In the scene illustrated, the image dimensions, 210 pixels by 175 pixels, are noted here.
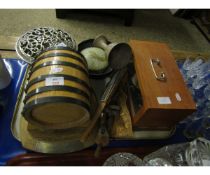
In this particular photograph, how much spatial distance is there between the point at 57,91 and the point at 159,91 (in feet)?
1.13

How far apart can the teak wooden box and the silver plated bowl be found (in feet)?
1.04

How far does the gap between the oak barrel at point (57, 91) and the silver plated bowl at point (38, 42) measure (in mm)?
224

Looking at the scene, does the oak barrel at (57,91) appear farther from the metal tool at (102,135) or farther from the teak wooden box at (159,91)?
the teak wooden box at (159,91)

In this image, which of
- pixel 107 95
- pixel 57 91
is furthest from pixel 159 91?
pixel 57 91

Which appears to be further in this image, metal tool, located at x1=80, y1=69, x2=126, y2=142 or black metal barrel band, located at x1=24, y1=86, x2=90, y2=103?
metal tool, located at x1=80, y1=69, x2=126, y2=142

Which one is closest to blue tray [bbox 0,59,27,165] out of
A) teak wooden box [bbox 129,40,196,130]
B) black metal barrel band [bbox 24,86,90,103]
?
black metal barrel band [bbox 24,86,90,103]

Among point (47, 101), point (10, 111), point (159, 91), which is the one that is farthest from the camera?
point (10, 111)

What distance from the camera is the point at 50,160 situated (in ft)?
2.72

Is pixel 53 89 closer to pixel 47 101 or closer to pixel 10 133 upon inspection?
pixel 47 101

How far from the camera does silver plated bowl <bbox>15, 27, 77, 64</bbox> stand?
0.95m

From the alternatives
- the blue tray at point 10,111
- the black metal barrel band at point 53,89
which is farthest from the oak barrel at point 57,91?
the blue tray at point 10,111

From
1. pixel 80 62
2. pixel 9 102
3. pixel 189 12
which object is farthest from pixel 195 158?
pixel 189 12

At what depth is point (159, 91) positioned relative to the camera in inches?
30.2

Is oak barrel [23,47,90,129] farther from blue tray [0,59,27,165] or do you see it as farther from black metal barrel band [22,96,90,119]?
blue tray [0,59,27,165]
